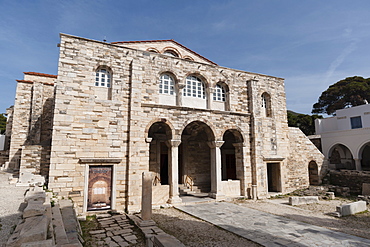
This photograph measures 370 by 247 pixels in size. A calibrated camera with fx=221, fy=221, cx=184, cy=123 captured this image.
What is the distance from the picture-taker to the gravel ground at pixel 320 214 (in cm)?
809

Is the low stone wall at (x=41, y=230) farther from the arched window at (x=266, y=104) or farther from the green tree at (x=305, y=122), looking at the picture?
the green tree at (x=305, y=122)

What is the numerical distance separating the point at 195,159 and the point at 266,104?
6.13m

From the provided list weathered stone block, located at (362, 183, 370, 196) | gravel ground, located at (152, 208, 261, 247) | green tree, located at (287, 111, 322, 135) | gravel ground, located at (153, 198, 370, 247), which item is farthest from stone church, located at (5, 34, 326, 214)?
green tree, located at (287, 111, 322, 135)

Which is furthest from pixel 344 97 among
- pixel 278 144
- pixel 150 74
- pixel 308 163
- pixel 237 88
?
pixel 150 74

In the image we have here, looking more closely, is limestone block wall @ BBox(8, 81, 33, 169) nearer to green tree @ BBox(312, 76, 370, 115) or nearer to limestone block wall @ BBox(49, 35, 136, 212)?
limestone block wall @ BBox(49, 35, 136, 212)

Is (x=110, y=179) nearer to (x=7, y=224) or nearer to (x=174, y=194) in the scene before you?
(x=174, y=194)

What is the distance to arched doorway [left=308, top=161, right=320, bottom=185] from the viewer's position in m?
16.0

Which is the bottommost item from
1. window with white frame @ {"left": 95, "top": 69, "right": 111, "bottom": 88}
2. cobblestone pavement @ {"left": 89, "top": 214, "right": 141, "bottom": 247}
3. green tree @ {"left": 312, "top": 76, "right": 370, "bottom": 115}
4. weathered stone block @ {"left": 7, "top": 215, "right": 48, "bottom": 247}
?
cobblestone pavement @ {"left": 89, "top": 214, "right": 141, "bottom": 247}

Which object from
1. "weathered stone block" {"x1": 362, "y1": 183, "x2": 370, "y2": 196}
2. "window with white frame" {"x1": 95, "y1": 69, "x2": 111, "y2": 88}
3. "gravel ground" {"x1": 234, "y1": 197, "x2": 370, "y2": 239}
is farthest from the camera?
"weathered stone block" {"x1": 362, "y1": 183, "x2": 370, "y2": 196}

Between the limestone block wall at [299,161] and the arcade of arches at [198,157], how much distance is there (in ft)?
12.4

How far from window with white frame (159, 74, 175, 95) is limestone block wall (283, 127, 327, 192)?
30.5ft

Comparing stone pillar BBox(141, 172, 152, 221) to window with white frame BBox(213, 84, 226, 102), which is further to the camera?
window with white frame BBox(213, 84, 226, 102)

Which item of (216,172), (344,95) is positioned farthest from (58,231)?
(344,95)

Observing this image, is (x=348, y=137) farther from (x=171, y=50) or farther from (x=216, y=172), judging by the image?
(x=171, y=50)
